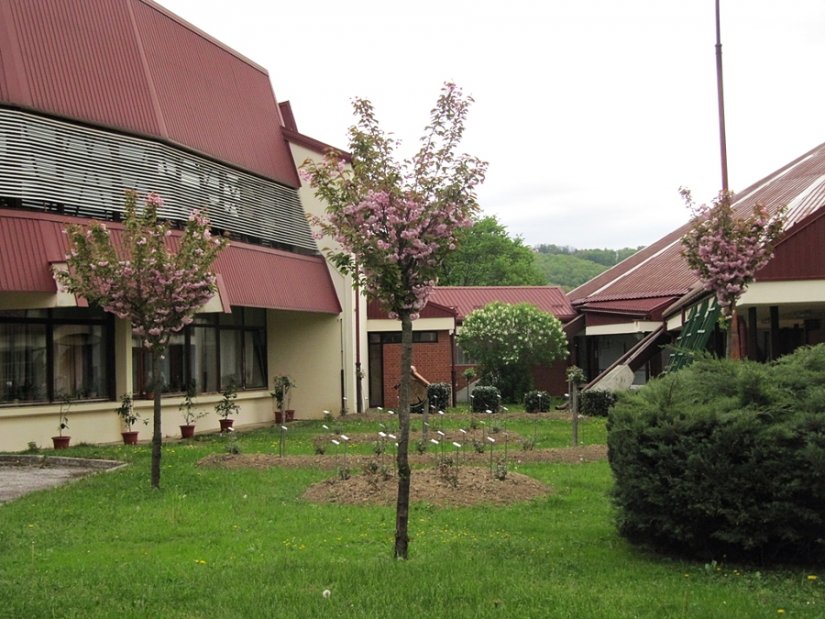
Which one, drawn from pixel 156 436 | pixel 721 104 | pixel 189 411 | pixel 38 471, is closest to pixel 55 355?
pixel 189 411

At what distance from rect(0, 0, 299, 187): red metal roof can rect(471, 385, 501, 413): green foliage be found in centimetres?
773

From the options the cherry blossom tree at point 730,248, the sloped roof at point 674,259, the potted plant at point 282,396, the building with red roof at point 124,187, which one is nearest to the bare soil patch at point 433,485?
the cherry blossom tree at point 730,248

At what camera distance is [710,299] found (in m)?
27.4

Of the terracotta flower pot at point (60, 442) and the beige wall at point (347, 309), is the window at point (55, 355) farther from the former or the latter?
the beige wall at point (347, 309)

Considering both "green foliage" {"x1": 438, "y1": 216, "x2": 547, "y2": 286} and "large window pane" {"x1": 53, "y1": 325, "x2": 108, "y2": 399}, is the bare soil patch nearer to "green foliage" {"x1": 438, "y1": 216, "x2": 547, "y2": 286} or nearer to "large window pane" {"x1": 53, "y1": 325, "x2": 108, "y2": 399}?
"large window pane" {"x1": 53, "y1": 325, "x2": 108, "y2": 399}

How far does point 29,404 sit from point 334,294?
1078 cm

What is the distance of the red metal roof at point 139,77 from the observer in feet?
63.8

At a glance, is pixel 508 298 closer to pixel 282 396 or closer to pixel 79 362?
pixel 282 396

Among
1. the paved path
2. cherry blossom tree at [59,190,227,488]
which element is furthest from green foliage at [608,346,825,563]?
the paved path

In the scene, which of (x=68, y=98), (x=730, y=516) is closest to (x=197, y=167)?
(x=68, y=98)

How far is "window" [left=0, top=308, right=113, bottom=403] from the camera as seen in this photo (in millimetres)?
19828

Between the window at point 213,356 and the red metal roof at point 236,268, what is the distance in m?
1.79

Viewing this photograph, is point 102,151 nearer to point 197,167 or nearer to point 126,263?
point 197,167

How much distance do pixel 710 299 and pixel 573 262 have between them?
96.4 m
